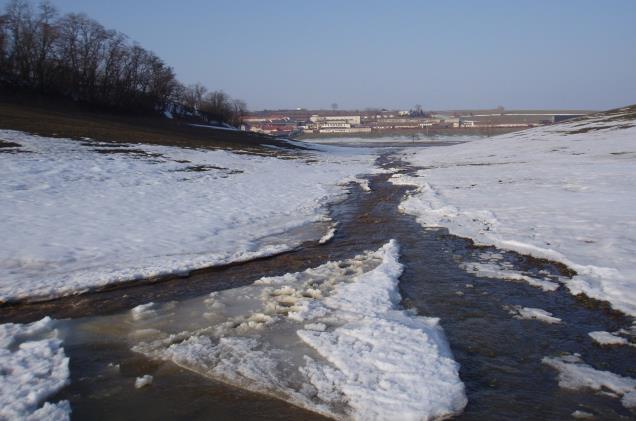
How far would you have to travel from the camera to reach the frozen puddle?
194 inches

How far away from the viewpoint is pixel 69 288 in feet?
27.6

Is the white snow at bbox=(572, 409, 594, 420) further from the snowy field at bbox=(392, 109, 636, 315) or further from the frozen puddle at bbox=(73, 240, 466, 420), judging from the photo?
the snowy field at bbox=(392, 109, 636, 315)

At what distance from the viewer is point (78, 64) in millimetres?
68375

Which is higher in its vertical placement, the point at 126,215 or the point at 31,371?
the point at 126,215

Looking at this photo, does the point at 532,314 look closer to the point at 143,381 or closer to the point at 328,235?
the point at 143,381

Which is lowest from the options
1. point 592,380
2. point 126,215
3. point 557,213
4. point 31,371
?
point 31,371

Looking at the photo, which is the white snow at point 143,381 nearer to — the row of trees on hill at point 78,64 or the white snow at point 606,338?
the white snow at point 606,338

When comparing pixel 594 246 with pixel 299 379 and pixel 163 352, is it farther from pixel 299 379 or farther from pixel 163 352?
pixel 163 352

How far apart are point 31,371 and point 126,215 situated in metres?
9.37

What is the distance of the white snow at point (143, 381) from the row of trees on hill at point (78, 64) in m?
64.0

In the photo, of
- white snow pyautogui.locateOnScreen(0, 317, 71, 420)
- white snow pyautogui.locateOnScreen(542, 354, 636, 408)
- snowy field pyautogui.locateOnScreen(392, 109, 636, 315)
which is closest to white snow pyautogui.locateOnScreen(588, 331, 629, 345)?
white snow pyautogui.locateOnScreen(542, 354, 636, 408)

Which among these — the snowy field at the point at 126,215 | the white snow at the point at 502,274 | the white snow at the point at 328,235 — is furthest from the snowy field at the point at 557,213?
the snowy field at the point at 126,215

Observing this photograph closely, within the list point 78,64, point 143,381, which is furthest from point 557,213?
point 78,64

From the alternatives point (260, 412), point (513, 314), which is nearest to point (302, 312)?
point (260, 412)
